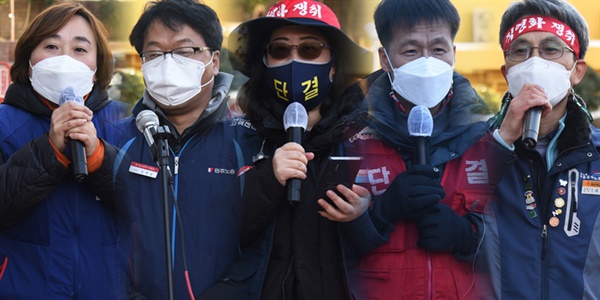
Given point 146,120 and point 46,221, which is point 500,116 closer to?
point 146,120

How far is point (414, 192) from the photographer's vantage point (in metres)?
3.71

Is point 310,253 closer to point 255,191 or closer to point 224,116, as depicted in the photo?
point 255,191

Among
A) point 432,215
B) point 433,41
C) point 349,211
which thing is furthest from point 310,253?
point 433,41

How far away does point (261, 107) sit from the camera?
4.29 meters

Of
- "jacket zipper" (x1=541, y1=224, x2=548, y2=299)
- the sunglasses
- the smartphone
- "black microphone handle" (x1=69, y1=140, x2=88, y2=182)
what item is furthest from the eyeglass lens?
"jacket zipper" (x1=541, y1=224, x2=548, y2=299)

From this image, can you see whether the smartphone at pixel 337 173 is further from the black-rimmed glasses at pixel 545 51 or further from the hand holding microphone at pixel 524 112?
the black-rimmed glasses at pixel 545 51

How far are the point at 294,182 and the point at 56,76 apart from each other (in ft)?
4.89

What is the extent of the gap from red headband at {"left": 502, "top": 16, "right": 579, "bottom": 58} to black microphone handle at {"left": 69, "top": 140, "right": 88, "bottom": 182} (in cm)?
226

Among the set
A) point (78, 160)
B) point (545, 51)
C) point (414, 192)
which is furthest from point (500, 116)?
point (78, 160)

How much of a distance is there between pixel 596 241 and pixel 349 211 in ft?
4.11

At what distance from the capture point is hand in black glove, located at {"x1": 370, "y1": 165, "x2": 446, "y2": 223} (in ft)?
12.2

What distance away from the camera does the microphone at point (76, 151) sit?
146 inches

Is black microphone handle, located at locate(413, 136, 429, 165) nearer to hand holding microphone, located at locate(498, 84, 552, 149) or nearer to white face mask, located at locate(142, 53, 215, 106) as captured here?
hand holding microphone, located at locate(498, 84, 552, 149)

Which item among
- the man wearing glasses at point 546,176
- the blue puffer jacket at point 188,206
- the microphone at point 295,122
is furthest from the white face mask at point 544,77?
the blue puffer jacket at point 188,206
